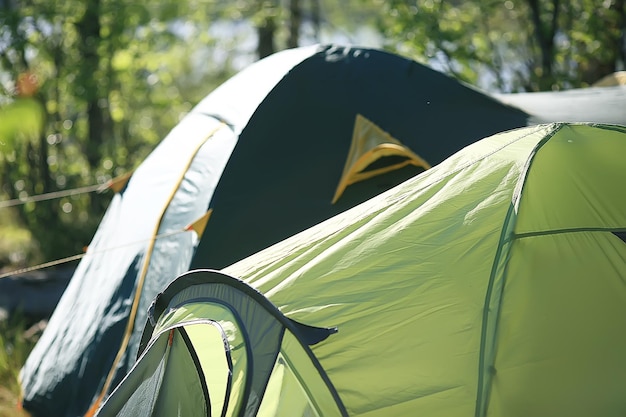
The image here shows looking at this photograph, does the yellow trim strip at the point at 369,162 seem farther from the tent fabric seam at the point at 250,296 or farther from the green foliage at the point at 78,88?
the green foliage at the point at 78,88

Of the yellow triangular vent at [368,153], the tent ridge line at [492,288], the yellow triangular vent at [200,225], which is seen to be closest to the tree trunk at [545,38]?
the yellow triangular vent at [368,153]

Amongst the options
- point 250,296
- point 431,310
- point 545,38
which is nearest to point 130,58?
point 545,38

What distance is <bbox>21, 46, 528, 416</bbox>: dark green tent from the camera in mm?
4250

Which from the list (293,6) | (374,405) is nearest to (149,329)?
(374,405)

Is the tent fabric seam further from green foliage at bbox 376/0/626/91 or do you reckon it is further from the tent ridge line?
green foliage at bbox 376/0/626/91

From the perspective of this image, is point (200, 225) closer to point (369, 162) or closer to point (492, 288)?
point (369, 162)

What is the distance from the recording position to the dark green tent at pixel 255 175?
13.9 feet

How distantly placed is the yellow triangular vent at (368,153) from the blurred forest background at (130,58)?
13.8ft

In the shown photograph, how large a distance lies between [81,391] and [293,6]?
32.8 ft

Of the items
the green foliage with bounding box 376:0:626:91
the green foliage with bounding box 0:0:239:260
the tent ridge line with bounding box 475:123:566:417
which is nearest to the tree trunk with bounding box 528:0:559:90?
the green foliage with bounding box 376:0:626:91

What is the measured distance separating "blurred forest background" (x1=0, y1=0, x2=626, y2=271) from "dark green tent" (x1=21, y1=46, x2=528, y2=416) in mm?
3499

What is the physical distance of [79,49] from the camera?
11.1m

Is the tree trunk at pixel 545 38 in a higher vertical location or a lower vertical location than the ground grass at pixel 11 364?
higher

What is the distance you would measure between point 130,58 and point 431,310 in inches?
383
